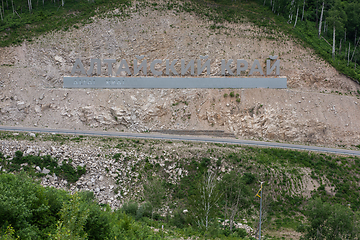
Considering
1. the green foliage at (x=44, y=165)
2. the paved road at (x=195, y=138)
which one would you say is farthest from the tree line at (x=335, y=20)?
the green foliage at (x=44, y=165)

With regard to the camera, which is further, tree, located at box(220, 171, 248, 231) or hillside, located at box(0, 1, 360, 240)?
hillside, located at box(0, 1, 360, 240)

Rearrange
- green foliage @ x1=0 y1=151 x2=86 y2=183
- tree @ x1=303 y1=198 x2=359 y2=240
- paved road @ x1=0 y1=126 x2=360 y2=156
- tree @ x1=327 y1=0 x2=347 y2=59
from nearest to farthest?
tree @ x1=303 y1=198 x2=359 y2=240
green foliage @ x1=0 y1=151 x2=86 y2=183
paved road @ x1=0 y1=126 x2=360 y2=156
tree @ x1=327 y1=0 x2=347 y2=59

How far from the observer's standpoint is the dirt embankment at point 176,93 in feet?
157

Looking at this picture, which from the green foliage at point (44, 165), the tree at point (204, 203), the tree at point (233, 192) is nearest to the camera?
the tree at point (204, 203)

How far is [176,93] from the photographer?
5066cm

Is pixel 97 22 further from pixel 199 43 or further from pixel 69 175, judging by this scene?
pixel 69 175

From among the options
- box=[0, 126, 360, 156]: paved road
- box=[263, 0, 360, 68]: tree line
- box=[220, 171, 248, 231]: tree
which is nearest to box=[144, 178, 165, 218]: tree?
box=[220, 171, 248, 231]: tree

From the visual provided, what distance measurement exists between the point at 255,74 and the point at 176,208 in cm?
2763

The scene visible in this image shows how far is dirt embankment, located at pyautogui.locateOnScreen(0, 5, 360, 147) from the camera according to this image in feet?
157

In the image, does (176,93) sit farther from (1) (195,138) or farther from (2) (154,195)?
(2) (154,195)

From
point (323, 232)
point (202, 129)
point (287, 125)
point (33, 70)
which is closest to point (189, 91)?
point (202, 129)

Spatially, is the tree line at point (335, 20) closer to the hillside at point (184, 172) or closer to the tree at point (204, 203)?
the hillside at point (184, 172)

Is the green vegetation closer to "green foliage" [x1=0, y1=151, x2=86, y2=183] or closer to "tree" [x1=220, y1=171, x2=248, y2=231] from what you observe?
"tree" [x1=220, y1=171, x2=248, y2=231]

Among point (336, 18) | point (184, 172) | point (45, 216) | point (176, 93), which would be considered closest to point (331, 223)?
point (184, 172)
